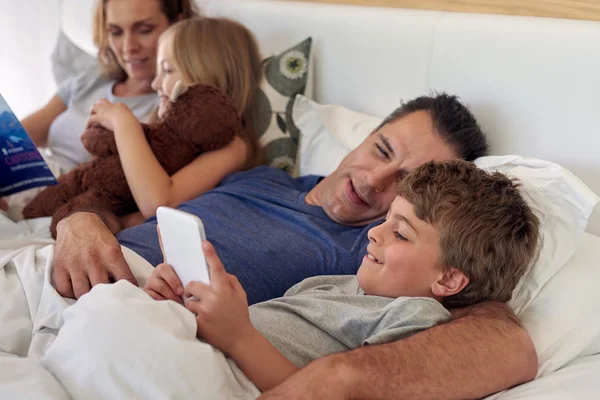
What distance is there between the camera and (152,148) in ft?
5.63

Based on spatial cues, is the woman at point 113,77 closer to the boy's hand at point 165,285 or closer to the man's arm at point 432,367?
the boy's hand at point 165,285

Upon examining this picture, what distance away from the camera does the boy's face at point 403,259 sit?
109 centimetres

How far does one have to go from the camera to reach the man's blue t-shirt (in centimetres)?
137

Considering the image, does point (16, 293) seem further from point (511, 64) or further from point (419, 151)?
point (511, 64)

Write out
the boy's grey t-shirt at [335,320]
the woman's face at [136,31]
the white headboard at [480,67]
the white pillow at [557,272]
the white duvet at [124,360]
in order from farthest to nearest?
the woman's face at [136,31]
the white headboard at [480,67]
the white pillow at [557,272]
the boy's grey t-shirt at [335,320]
the white duvet at [124,360]

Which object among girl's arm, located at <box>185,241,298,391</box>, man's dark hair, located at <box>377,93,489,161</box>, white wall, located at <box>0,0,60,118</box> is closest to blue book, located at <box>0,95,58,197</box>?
girl's arm, located at <box>185,241,298,391</box>

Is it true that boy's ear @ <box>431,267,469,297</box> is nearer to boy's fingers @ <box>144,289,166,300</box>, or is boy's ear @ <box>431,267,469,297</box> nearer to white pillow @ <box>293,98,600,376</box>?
white pillow @ <box>293,98,600,376</box>

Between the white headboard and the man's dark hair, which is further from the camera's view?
the man's dark hair

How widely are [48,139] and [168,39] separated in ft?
2.22

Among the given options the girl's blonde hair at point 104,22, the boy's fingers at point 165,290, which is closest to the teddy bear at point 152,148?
the girl's blonde hair at point 104,22

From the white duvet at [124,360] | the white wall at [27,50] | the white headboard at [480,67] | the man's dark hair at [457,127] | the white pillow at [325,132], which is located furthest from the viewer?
the white wall at [27,50]

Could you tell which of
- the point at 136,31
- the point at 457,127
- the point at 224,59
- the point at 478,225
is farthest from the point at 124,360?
the point at 136,31

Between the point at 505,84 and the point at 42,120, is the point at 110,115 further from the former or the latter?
the point at 505,84

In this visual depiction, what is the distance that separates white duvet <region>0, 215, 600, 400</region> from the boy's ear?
179 mm
